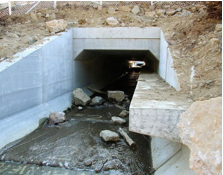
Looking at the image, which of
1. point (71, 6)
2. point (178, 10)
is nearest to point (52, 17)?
point (71, 6)

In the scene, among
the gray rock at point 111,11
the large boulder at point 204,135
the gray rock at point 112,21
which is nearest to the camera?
the large boulder at point 204,135

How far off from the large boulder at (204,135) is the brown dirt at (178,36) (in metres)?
1.22

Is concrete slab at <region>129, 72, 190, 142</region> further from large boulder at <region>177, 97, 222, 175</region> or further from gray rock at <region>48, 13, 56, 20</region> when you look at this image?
gray rock at <region>48, 13, 56, 20</region>

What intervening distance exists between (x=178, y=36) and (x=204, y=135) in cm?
574

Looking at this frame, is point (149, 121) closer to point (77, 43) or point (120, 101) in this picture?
point (120, 101)

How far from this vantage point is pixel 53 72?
7383mm

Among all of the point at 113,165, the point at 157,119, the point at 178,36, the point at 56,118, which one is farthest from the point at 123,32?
the point at 157,119

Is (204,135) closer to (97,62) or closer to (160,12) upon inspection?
(160,12)

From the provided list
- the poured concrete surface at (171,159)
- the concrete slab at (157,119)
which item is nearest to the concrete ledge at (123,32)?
the poured concrete surface at (171,159)

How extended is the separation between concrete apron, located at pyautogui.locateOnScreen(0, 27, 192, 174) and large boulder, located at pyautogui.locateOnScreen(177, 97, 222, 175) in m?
2.50

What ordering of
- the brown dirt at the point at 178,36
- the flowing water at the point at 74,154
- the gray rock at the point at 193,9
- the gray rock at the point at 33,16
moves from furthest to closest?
the gray rock at the point at 33,16, the gray rock at the point at 193,9, the brown dirt at the point at 178,36, the flowing water at the point at 74,154

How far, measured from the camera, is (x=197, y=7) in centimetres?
1031

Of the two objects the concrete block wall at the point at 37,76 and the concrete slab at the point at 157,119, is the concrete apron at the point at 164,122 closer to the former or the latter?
the concrete slab at the point at 157,119

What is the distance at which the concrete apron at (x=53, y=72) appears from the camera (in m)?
5.13
